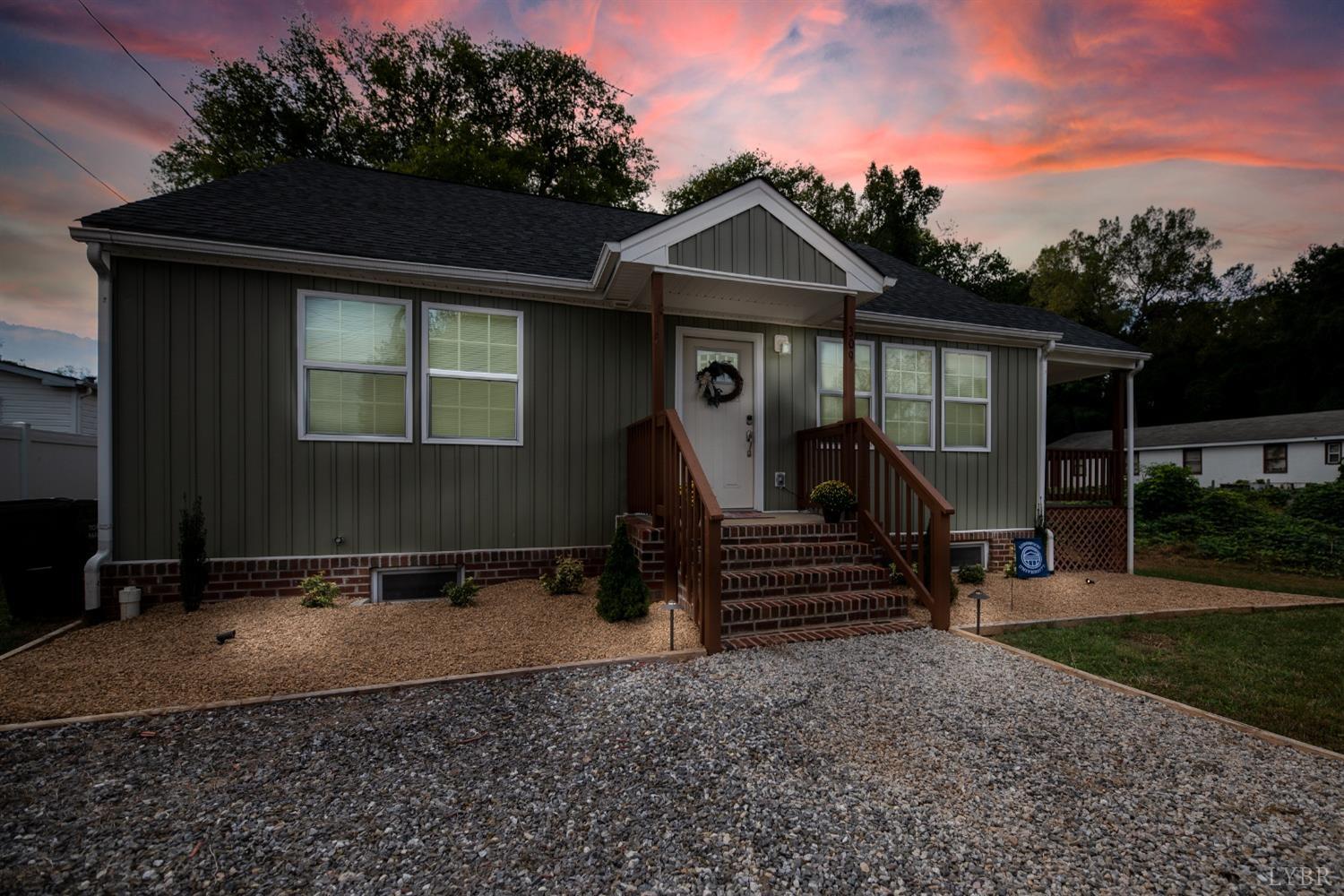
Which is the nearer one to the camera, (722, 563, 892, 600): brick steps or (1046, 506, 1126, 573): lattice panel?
(722, 563, 892, 600): brick steps

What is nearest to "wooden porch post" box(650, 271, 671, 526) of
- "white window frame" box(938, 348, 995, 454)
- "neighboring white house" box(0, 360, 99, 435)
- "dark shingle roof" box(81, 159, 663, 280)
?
"dark shingle roof" box(81, 159, 663, 280)

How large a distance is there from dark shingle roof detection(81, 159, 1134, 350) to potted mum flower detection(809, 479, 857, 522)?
283 cm

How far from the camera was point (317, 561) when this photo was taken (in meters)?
4.93

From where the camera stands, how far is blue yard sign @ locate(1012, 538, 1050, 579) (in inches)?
266

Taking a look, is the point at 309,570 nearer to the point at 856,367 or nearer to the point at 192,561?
the point at 192,561

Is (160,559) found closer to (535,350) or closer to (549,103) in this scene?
(535,350)

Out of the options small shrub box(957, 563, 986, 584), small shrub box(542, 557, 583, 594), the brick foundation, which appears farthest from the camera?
small shrub box(957, 563, 986, 584)

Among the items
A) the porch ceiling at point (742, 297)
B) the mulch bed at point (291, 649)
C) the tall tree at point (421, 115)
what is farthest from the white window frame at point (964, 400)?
the tall tree at point (421, 115)

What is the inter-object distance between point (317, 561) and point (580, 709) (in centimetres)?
349

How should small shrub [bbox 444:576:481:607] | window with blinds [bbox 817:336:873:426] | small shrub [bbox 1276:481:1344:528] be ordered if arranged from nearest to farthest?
small shrub [bbox 444:576:481:607] → window with blinds [bbox 817:336:873:426] → small shrub [bbox 1276:481:1344:528]

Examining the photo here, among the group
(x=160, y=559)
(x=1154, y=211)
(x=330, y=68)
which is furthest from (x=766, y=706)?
(x=1154, y=211)

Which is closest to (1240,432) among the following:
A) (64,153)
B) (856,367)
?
(856,367)

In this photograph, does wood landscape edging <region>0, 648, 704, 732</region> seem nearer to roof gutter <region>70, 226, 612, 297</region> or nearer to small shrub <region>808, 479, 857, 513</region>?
small shrub <region>808, 479, 857, 513</region>

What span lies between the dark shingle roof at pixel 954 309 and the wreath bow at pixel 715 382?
6.63 feet
